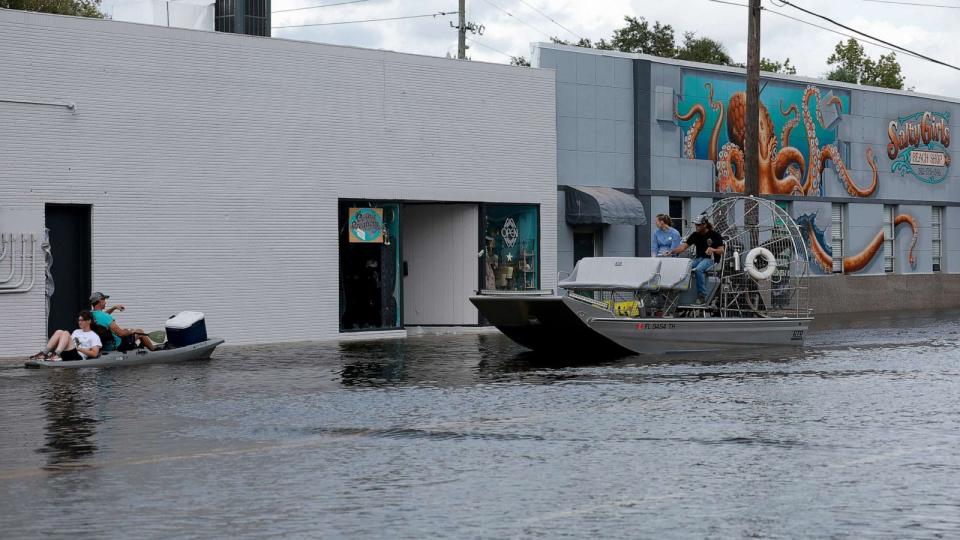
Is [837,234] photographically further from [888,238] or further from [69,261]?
[69,261]

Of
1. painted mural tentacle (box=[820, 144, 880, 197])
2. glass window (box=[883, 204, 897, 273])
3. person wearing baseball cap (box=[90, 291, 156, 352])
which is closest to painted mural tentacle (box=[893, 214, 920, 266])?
glass window (box=[883, 204, 897, 273])

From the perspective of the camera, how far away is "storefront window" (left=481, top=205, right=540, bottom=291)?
29.6m

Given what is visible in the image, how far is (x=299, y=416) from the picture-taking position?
13828mm

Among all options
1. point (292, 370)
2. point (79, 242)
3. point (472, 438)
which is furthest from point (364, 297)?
point (472, 438)

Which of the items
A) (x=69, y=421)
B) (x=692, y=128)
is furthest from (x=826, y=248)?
(x=69, y=421)

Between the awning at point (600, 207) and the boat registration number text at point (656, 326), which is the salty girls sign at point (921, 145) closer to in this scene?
the awning at point (600, 207)

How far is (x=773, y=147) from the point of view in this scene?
35844 millimetres

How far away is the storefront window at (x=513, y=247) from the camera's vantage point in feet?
97.0

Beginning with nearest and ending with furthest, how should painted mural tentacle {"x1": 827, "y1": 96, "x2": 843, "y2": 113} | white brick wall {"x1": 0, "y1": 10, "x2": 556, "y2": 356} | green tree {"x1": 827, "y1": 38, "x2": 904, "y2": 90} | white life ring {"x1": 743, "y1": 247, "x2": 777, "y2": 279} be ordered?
white life ring {"x1": 743, "y1": 247, "x2": 777, "y2": 279} → white brick wall {"x1": 0, "y1": 10, "x2": 556, "y2": 356} → painted mural tentacle {"x1": 827, "y1": 96, "x2": 843, "y2": 113} → green tree {"x1": 827, "y1": 38, "x2": 904, "y2": 90}

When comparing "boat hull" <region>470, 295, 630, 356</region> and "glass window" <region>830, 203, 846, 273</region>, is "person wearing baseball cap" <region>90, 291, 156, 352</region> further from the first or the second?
"glass window" <region>830, 203, 846, 273</region>

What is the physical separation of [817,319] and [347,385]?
19.1 meters

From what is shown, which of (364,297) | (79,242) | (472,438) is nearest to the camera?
(472,438)

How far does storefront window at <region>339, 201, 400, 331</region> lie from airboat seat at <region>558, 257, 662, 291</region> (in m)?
6.21

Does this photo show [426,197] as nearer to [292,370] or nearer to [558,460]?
[292,370]
